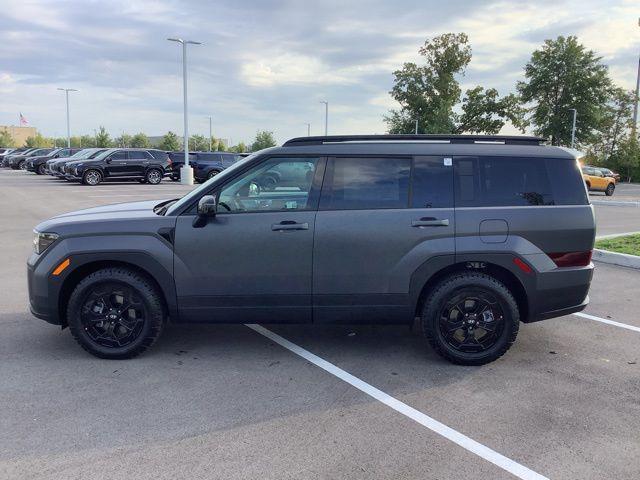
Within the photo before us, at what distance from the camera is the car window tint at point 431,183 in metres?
4.45

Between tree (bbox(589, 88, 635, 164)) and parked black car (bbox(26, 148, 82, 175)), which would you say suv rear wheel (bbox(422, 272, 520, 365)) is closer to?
parked black car (bbox(26, 148, 82, 175))

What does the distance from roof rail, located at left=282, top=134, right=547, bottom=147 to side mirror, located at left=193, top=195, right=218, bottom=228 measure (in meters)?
0.81

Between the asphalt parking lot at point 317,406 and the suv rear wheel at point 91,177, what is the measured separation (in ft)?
69.9

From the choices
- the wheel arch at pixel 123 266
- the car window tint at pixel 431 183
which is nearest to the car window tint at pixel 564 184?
the car window tint at pixel 431 183

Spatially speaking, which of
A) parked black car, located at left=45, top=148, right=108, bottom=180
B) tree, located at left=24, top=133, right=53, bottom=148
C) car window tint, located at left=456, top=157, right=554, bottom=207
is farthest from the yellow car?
tree, located at left=24, top=133, right=53, bottom=148

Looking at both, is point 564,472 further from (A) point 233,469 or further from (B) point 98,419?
(B) point 98,419

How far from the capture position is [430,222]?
4.38m

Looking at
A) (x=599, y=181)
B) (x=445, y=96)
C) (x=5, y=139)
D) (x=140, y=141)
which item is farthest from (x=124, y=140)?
(x=599, y=181)

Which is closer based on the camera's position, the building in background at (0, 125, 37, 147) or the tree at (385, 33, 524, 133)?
the tree at (385, 33, 524, 133)

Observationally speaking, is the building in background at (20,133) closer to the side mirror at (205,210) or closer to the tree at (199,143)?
the tree at (199,143)

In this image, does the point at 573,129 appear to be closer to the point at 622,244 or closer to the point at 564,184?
the point at 622,244

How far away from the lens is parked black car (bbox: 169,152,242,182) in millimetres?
30750

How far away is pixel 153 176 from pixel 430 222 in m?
25.0

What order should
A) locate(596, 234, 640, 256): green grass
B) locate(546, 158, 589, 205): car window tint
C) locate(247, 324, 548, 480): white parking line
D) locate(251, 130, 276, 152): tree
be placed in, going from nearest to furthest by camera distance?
locate(247, 324, 548, 480): white parking line
locate(546, 158, 589, 205): car window tint
locate(596, 234, 640, 256): green grass
locate(251, 130, 276, 152): tree
